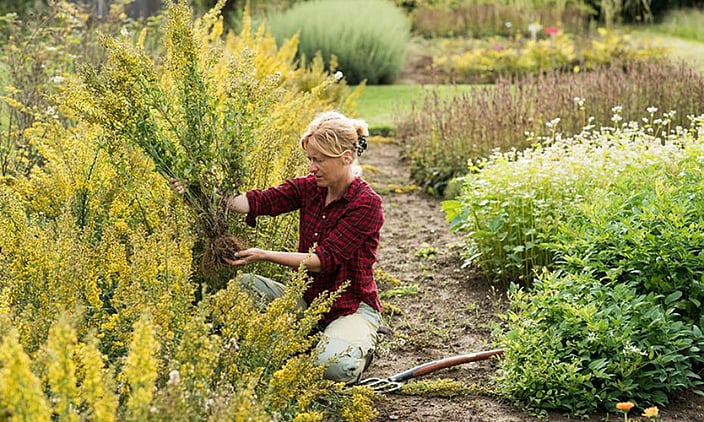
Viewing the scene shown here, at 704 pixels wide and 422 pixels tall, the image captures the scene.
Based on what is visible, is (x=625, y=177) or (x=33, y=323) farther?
(x=625, y=177)

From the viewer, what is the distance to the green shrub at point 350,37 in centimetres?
1276

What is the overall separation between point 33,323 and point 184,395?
0.64 m

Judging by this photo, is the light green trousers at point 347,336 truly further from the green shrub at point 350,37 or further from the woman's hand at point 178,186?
the green shrub at point 350,37

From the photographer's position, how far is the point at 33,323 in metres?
2.67

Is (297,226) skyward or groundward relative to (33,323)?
groundward

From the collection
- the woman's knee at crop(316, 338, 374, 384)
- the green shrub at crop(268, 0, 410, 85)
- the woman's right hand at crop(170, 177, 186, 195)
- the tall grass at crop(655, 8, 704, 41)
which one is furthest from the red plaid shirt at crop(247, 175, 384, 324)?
the tall grass at crop(655, 8, 704, 41)

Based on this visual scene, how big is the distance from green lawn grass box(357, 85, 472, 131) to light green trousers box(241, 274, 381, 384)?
533 cm

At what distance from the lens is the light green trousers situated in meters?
3.56

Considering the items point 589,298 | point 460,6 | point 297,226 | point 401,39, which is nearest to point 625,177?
point 589,298

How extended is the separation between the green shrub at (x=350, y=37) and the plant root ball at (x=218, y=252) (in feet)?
30.7

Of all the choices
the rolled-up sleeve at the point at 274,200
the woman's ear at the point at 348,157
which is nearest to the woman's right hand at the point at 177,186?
the rolled-up sleeve at the point at 274,200

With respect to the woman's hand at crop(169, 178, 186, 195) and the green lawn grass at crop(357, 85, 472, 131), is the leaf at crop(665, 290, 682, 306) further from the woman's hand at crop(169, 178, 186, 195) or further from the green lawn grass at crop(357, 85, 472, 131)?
the green lawn grass at crop(357, 85, 472, 131)

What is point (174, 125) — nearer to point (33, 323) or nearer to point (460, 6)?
point (33, 323)

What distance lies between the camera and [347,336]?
3652 mm
